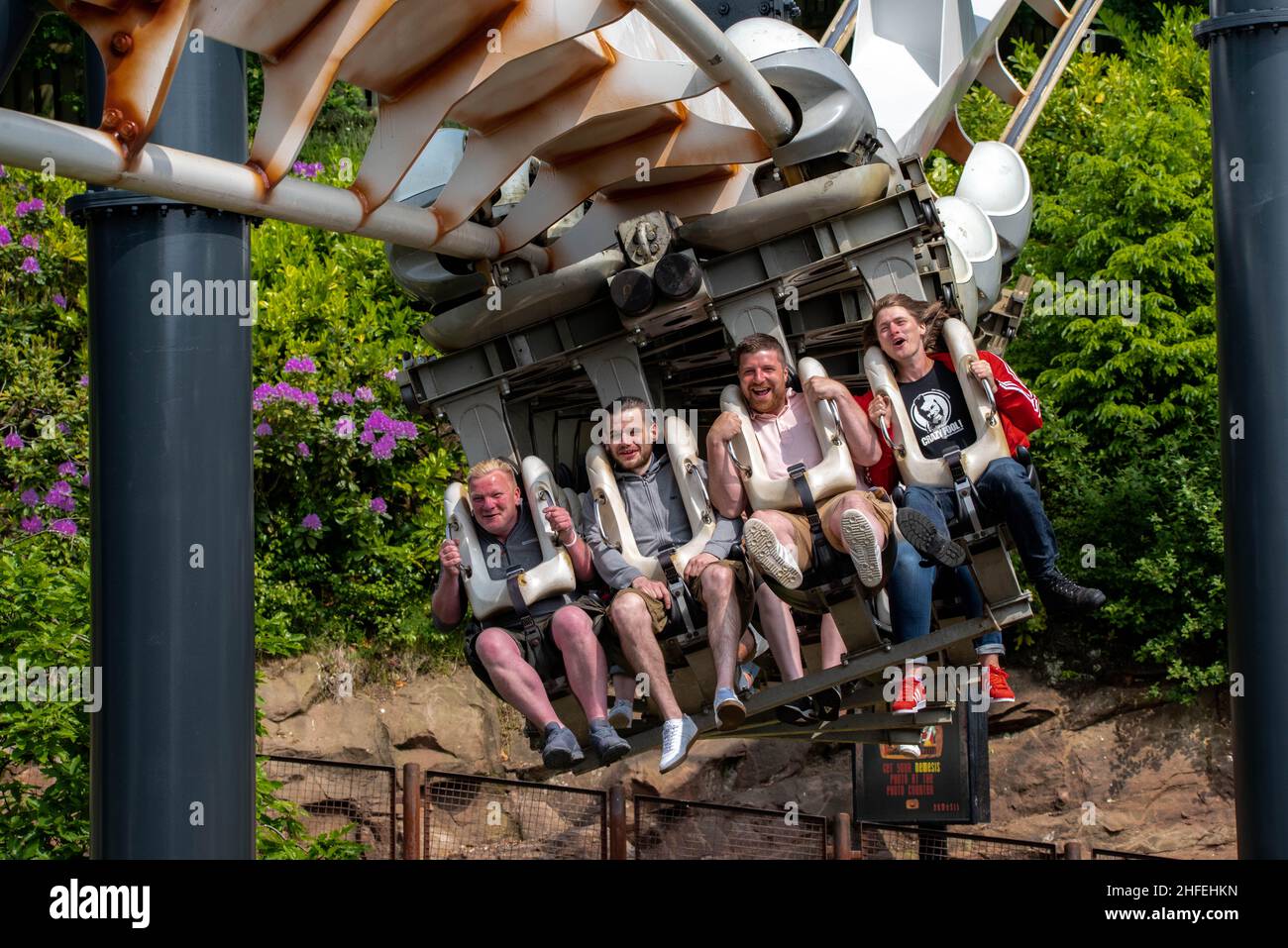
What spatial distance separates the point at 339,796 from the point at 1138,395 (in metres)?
7.36

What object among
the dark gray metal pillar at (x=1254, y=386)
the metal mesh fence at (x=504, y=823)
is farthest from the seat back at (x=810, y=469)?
the metal mesh fence at (x=504, y=823)

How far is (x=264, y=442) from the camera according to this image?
15219mm

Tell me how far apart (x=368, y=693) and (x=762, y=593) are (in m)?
8.02

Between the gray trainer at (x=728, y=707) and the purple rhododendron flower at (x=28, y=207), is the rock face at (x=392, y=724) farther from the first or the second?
the gray trainer at (x=728, y=707)

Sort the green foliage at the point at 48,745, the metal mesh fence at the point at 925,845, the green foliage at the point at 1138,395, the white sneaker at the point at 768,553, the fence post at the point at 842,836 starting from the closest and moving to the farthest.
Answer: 1. the white sneaker at the point at 768,553
2. the green foliage at the point at 48,745
3. the fence post at the point at 842,836
4. the metal mesh fence at the point at 925,845
5. the green foliage at the point at 1138,395

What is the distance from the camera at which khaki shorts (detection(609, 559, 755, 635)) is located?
7910 millimetres

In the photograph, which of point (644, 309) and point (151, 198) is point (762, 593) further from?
point (151, 198)

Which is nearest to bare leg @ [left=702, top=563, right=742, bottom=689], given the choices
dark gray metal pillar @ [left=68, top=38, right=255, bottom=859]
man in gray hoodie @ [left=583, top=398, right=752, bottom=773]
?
man in gray hoodie @ [left=583, top=398, right=752, bottom=773]

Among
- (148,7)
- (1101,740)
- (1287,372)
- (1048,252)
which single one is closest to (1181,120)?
(1048,252)

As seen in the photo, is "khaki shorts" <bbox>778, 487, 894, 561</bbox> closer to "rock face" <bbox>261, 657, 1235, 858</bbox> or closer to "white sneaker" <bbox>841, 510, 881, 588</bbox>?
"white sneaker" <bbox>841, 510, 881, 588</bbox>

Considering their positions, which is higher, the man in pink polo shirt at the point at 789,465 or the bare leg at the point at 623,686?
the man in pink polo shirt at the point at 789,465

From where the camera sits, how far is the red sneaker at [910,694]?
848 centimetres

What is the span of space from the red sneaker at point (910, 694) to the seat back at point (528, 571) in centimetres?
154

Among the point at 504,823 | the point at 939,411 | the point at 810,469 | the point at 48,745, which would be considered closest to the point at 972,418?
the point at 939,411
